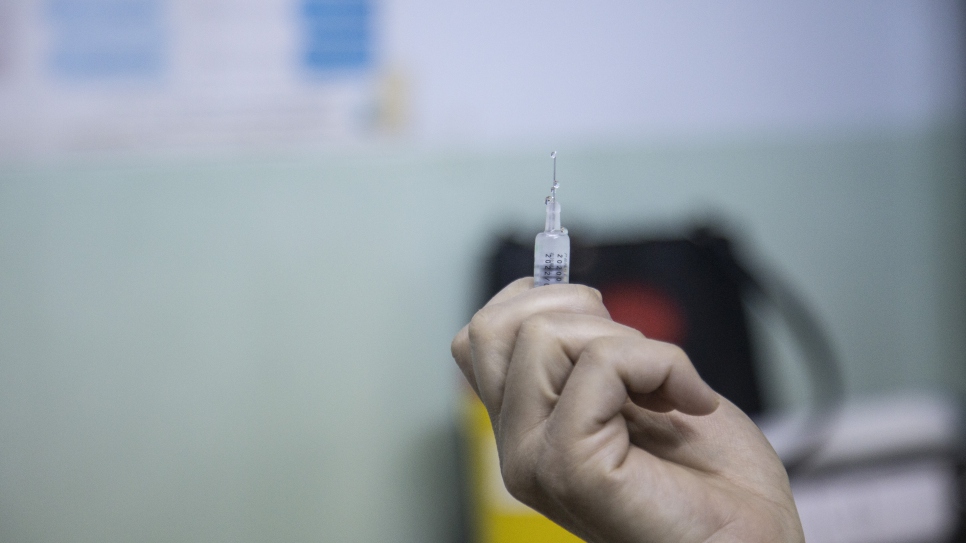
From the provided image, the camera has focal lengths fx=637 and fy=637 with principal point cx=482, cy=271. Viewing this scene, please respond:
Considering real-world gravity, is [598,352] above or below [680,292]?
above

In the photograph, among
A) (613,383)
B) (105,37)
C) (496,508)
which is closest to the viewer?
(613,383)

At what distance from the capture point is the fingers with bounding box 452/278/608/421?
0.40 m

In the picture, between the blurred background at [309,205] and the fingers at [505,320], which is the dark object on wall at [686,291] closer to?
the blurred background at [309,205]

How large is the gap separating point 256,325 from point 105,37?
21.8 inches

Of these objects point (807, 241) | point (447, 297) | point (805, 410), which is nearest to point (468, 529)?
point (447, 297)

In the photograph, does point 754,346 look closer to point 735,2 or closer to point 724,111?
point 724,111

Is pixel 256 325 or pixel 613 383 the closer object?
pixel 613 383

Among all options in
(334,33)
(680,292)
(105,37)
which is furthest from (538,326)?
(105,37)

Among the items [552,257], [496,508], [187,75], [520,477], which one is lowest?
[496,508]

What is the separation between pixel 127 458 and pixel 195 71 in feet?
2.24

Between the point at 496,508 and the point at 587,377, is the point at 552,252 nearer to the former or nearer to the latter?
the point at 587,377

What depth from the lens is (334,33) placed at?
1.13 meters

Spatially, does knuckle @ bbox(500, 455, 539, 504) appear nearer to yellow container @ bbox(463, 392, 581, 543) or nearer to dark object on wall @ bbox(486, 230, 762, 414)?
yellow container @ bbox(463, 392, 581, 543)

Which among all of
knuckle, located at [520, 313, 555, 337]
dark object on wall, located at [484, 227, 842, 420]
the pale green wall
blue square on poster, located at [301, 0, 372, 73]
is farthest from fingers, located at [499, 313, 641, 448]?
blue square on poster, located at [301, 0, 372, 73]
